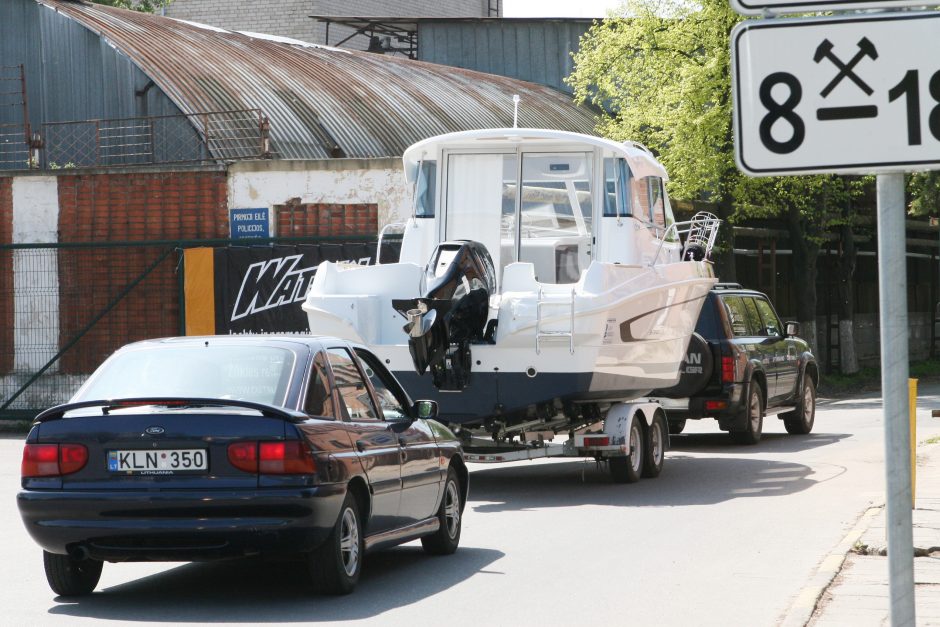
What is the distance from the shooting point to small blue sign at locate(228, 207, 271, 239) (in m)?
25.1

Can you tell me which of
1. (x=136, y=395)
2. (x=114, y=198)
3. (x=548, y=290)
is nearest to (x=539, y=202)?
(x=548, y=290)

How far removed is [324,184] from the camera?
2503 cm

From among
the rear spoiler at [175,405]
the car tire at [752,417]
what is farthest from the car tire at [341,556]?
the car tire at [752,417]

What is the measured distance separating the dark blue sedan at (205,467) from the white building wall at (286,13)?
4168 centimetres

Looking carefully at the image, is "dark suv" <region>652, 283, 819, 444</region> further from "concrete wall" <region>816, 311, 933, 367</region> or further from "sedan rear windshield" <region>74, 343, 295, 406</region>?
"concrete wall" <region>816, 311, 933, 367</region>

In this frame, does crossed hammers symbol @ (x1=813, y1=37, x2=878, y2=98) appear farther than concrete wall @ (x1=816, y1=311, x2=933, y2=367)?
No

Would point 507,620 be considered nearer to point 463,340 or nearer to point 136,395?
point 136,395

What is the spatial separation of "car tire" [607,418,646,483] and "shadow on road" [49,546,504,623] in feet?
14.7

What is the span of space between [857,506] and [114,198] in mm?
16150

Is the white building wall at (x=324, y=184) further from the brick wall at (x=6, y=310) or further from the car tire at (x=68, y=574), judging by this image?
the car tire at (x=68, y=574)

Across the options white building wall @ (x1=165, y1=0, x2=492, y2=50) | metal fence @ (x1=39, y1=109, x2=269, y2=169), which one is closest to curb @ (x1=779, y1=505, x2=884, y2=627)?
metal fence @ (x1=39, y1=109, x2=269, y2=169)

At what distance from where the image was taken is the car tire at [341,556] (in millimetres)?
8414

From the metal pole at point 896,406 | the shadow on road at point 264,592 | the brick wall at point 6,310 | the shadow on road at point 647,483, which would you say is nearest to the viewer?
the metal pole at point 896,406

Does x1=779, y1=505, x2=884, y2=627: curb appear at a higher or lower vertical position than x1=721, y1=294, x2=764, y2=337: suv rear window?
lower
